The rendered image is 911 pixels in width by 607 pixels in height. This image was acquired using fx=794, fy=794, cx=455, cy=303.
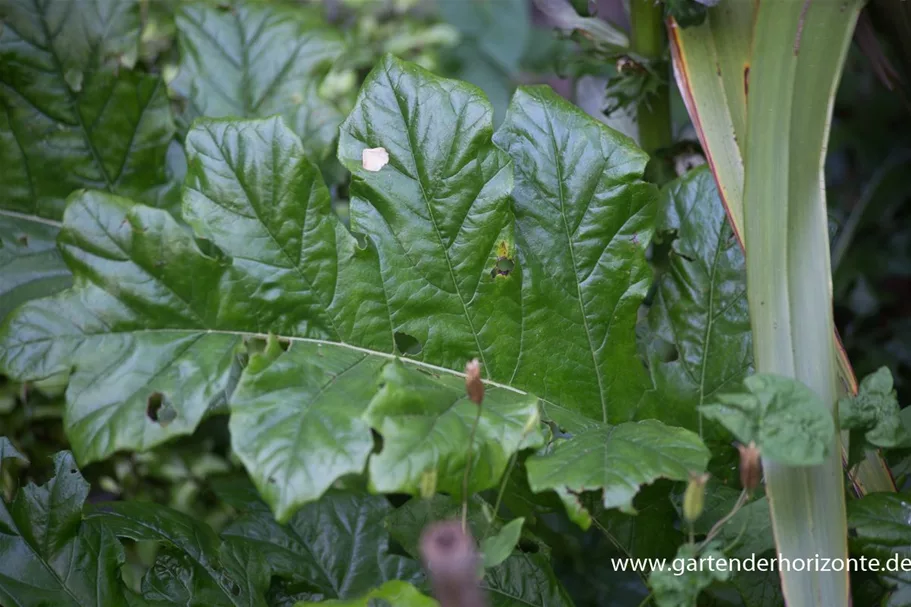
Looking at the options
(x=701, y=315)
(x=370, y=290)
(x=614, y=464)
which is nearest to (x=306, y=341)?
(x=370, y=290)

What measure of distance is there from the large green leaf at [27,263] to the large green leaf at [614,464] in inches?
25.3

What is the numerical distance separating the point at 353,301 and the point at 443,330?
0.09 metres

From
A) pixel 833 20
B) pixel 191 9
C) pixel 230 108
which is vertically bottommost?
pixel 230 108

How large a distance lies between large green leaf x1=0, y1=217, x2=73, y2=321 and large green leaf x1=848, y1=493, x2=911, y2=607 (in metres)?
0.88

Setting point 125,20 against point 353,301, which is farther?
point 125,20

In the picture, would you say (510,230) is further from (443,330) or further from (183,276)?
(183,276)

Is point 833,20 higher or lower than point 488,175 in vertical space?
higher

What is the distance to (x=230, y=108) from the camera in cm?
103

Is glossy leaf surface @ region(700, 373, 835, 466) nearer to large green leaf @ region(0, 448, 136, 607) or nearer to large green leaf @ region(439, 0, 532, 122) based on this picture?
large green leaf @ region(0, 448, 136, 607)

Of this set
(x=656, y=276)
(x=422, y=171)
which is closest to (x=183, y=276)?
(x=422, y=171)

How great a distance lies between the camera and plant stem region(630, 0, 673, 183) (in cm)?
97

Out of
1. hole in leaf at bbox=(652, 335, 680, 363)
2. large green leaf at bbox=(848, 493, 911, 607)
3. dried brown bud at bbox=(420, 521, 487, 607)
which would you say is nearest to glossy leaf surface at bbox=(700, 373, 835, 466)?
large green leaf at bbox=(848, 493, 911, 607)

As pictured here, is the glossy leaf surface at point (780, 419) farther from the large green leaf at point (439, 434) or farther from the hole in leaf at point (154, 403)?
the hole in leaf at point (154, 403)

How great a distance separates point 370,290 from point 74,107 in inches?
20.0
